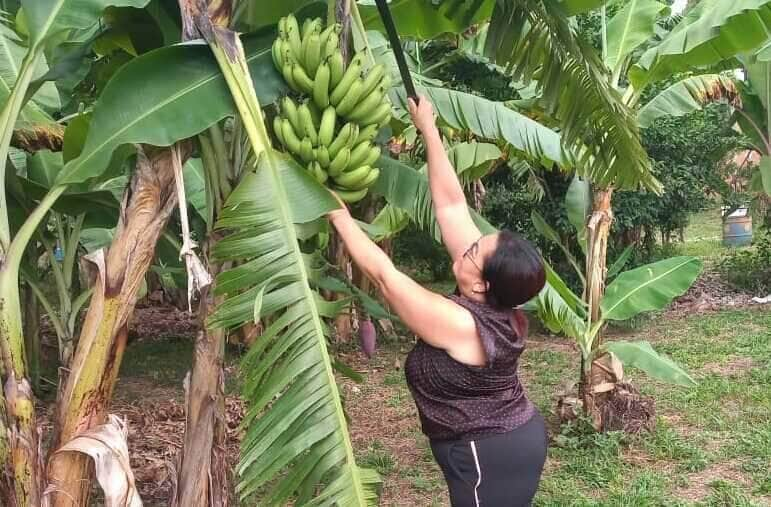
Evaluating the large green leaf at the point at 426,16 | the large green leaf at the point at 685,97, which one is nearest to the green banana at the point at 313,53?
the large green leaf at the point at 426,16

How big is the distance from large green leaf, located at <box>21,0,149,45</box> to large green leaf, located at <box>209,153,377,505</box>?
0.60m

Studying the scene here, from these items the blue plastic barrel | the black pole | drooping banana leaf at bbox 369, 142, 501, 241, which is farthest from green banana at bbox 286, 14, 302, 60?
the blue plastic barrel

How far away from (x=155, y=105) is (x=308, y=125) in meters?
0.41

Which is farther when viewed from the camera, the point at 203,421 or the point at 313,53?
the point at 203,421

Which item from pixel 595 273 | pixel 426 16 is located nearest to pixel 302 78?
pixel 426 16

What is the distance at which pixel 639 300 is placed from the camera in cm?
382

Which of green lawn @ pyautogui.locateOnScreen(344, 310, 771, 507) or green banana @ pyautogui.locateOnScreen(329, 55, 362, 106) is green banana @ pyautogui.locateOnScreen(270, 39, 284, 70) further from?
green lawn @ pyautogui.locateOnScreen(344, 310, 771, 507)

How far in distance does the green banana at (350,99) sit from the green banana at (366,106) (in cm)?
1

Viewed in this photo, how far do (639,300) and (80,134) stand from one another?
2917 millimetres

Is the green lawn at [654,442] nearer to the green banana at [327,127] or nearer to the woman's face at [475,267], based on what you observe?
the woman's face at [475,267]

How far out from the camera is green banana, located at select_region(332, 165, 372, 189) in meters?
1.66

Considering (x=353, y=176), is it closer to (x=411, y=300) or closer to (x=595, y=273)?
(x=411, y=300)

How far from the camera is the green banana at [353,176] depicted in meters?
1.66

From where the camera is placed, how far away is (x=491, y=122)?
2.98 m
